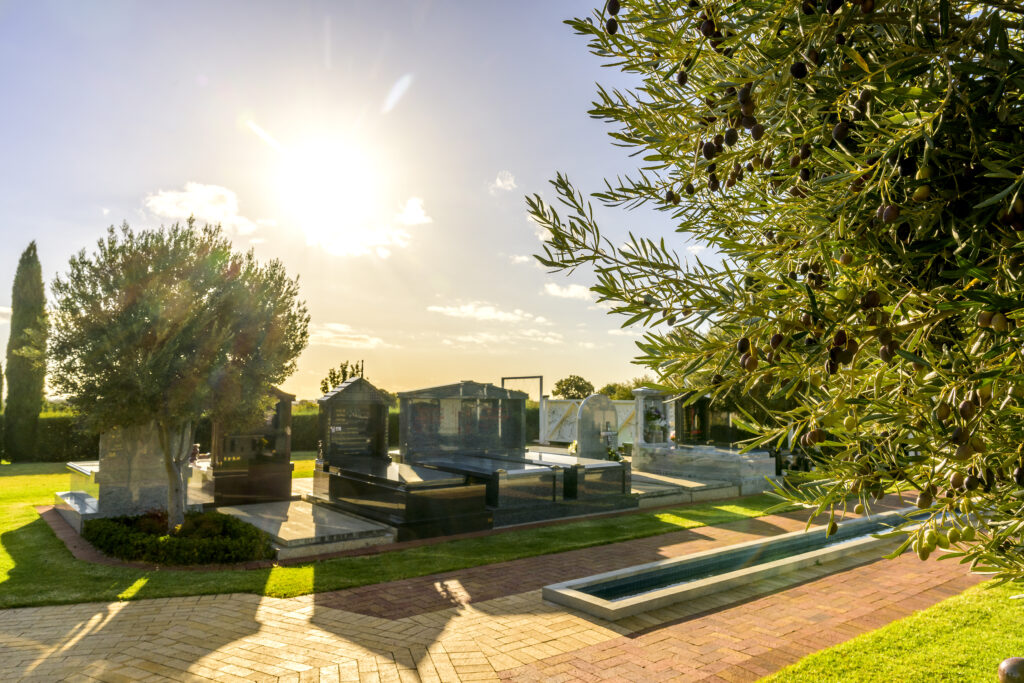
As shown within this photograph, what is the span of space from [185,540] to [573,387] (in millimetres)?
37034

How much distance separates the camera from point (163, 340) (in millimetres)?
10125

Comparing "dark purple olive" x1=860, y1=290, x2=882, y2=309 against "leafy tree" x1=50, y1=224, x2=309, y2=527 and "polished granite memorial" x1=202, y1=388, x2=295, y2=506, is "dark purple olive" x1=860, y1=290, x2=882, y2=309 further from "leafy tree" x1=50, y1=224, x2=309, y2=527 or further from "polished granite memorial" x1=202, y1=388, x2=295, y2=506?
"polished granite memorial" x1=202, y1=388, x2=295, y2=506

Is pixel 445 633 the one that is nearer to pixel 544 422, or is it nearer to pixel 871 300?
pixel 871 300

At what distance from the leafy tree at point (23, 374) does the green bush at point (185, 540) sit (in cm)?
1995

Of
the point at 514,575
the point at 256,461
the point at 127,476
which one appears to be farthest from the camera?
the point at 256,461

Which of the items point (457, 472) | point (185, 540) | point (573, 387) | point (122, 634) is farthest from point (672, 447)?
point (573, 387)

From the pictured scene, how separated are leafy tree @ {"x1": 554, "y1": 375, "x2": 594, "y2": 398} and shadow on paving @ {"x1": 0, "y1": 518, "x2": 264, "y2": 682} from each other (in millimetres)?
37797

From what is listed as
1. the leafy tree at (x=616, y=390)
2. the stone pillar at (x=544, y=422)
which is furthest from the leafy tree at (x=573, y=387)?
the stone pillar at (x=544, y=422)

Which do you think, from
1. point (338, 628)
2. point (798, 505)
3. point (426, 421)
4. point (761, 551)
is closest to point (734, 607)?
point (761, 551)

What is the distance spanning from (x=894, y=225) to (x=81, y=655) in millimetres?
7565

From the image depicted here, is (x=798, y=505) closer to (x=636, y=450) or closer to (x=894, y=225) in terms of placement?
(x=894, y=225)

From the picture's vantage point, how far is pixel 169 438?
1061cm

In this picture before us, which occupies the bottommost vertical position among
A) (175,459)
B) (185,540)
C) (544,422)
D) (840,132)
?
(185,540)

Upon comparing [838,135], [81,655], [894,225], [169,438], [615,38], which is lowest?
[81,655]
